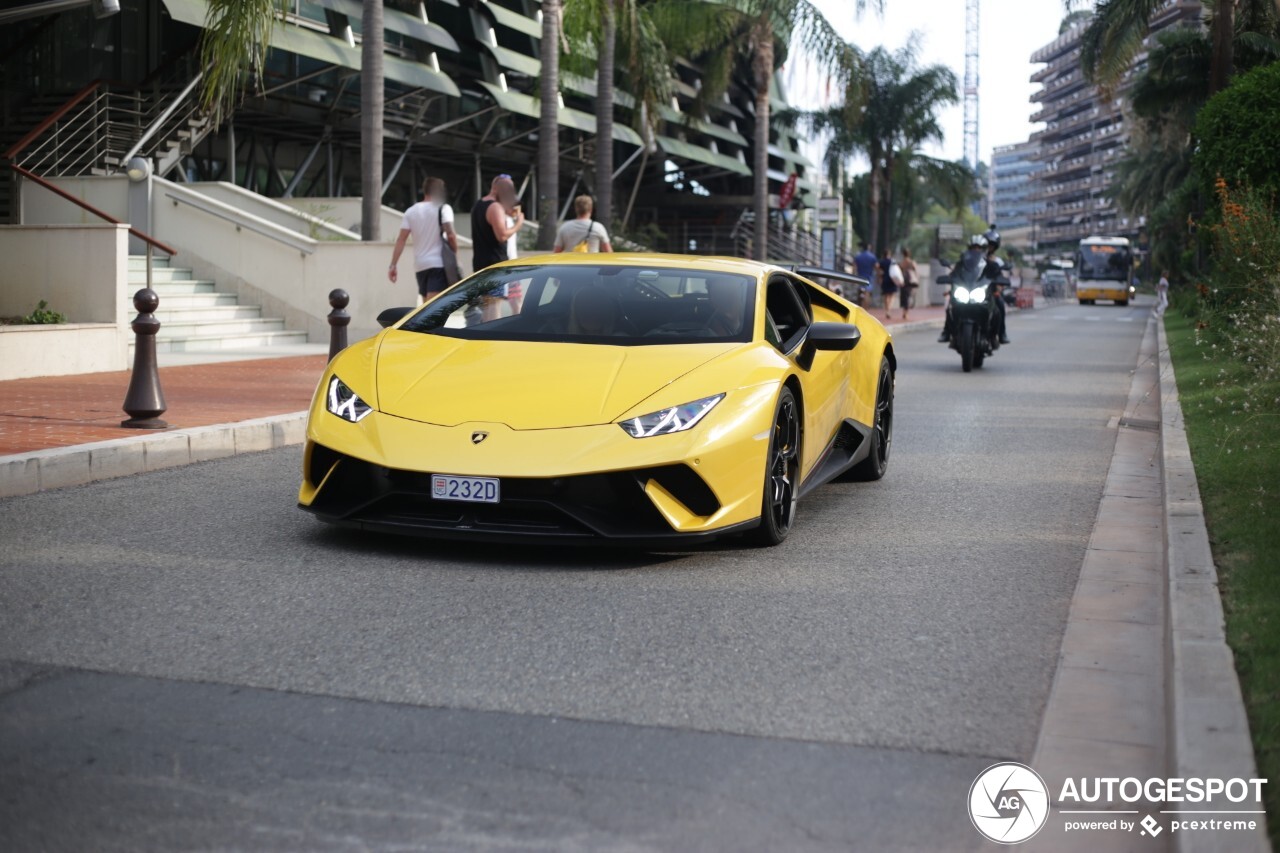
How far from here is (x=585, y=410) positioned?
6215 mm

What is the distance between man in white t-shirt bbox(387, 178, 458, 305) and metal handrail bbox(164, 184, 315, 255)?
6.33 meters

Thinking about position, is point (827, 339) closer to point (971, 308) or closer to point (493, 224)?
point (493, 224)

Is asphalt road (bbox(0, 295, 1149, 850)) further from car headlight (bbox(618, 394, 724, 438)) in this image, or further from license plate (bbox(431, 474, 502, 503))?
car headlight (bbox(618, 394, 724, 438))

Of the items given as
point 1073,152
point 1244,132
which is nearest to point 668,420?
point 1244,132

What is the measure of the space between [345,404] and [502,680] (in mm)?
2300

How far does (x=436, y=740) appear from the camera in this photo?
3928 mm

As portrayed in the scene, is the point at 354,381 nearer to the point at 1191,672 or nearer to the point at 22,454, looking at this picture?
the point at 22,454

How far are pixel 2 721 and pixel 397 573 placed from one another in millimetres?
2161

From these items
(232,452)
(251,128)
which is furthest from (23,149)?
(232,452)

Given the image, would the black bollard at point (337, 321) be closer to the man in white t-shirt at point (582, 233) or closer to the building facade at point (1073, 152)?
the man in white t-shirt at point (582, 233)

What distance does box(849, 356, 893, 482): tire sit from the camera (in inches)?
357

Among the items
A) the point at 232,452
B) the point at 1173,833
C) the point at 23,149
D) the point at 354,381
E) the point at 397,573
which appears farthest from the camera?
the point at 23,149

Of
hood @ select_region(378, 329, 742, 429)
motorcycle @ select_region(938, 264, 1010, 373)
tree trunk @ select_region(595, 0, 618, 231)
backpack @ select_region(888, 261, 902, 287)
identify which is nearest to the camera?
hood @ select_region(378, 329, 742, 429)

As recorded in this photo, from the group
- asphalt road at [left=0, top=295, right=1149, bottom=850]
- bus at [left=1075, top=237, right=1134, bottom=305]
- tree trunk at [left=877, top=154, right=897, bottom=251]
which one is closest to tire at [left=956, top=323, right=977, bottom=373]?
asphalt road at [left=0, top=295, right=1149, bottom=850]
